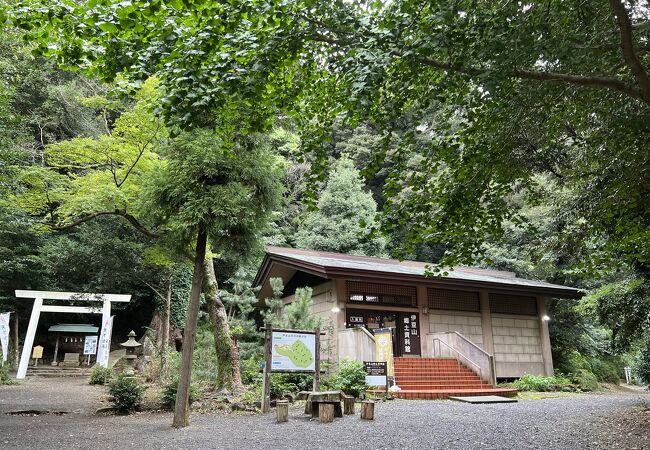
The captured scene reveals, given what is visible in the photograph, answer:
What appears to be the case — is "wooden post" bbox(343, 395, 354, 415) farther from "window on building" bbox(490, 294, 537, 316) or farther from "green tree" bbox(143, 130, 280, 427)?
"window on building" bbox(490, 294, 537, 316)

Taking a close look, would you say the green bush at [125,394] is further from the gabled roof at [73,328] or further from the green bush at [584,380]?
the gabled roof at [73,328]

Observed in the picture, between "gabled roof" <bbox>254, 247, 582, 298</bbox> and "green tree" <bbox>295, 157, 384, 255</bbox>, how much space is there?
173 inches

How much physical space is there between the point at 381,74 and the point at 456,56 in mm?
886

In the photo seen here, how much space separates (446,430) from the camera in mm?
6668

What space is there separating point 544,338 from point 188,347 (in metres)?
14.1

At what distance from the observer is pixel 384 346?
36.9 feet

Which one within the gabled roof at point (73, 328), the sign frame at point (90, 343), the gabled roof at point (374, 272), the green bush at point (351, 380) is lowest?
the green bush at point (351, 380)

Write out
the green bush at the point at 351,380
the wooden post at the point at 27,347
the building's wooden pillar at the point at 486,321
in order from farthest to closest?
the wooden post at the point at 27,347
the building's wooden pillar at the point at 486,321
the green bush at the point at 351,380

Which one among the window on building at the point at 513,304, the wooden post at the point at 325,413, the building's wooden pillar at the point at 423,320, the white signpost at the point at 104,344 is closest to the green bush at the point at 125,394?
the wooden post at the point at 325,413

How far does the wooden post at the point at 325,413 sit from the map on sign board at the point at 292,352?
4.81 ft

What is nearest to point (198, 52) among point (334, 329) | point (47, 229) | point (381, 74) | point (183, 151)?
point (381, 74)

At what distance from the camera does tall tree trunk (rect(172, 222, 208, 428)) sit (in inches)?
277

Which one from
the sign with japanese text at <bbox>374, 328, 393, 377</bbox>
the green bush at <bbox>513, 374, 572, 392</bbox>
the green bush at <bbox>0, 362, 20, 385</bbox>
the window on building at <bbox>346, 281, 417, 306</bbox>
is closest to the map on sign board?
the sign with japanese text at <bbox>374, 328, 393, 377</bbox>

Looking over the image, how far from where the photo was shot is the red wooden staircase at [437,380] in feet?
37.5
